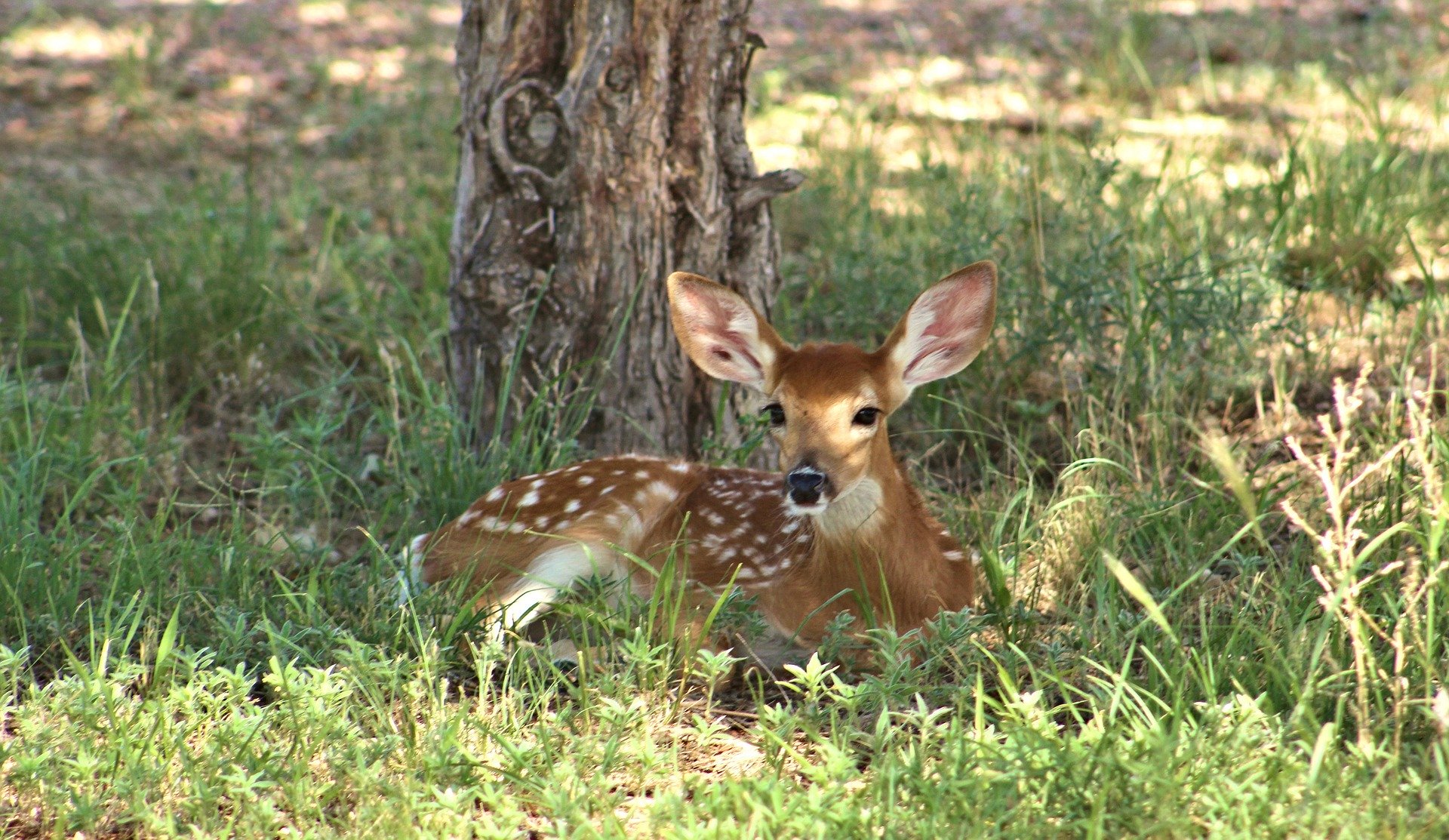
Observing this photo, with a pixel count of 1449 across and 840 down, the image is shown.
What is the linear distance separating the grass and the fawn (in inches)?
7.0

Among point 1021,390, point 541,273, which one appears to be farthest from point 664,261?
point 1021,390

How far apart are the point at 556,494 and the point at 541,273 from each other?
0.82 m

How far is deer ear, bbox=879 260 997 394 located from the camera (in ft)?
10.5

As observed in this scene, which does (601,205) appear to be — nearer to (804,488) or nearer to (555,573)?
(555,573)

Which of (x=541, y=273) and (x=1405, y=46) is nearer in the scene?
(x=541, y=273)

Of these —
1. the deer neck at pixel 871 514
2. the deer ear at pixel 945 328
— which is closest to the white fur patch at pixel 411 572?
the deer neck at pixel 871 514

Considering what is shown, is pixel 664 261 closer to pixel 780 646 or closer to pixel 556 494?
pixel 556 494

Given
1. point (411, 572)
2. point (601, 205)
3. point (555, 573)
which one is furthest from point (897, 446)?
point (411, 572)

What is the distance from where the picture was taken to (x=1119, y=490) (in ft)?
12.0

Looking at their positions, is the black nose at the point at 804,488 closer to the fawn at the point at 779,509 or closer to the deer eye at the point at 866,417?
the fawn at the point at 779,509

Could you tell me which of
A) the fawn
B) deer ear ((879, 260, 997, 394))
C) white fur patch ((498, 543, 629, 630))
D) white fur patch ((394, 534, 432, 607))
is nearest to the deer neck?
the fawn

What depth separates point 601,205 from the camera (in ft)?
13.0

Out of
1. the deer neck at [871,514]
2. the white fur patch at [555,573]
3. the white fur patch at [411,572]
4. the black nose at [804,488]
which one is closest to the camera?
the black nose at [804,488]

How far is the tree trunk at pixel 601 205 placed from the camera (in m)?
3.87
